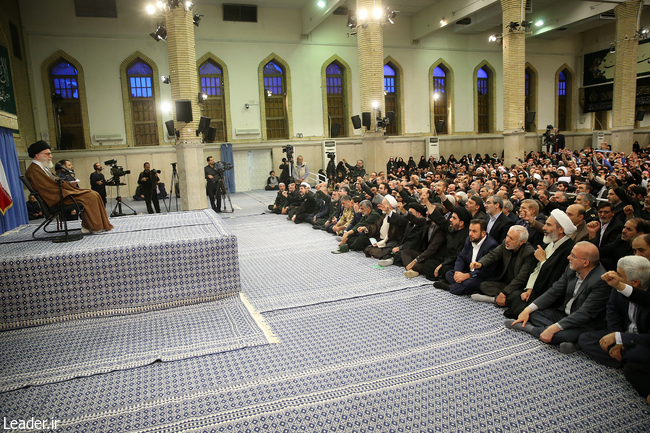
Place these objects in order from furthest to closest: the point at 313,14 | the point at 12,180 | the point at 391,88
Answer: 1. the point at 391,88
2. the point at 313,14
3. the point at 12,180

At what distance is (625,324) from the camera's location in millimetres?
2686

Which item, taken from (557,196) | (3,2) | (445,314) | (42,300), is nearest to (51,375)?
(42,300)

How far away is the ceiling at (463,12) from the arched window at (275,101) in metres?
1.79

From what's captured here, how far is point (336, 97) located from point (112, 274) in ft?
46.1

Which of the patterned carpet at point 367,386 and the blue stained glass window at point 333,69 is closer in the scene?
the patterned carpet at point 367,386

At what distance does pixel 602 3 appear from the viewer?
14625mm

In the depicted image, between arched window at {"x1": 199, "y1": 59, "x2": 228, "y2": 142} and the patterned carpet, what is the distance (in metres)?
12.6

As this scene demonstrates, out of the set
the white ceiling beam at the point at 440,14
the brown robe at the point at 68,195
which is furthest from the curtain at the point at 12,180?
the white ceiling beam at the point at 440,14

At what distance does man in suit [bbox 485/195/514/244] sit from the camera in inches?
164

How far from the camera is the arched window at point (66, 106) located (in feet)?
43.8

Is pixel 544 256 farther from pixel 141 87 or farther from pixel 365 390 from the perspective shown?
pixel 141 87

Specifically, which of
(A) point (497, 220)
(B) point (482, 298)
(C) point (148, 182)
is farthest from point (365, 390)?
(C) point (148, 182)

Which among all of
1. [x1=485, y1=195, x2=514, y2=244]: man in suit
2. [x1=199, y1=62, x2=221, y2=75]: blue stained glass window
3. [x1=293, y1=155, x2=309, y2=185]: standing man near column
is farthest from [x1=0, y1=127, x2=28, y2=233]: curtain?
[x1=199, y1=62, x2=221, y2=75]: blue stained glass window

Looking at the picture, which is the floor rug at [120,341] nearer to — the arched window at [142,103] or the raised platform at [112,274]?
the raised platform at [112,274]
